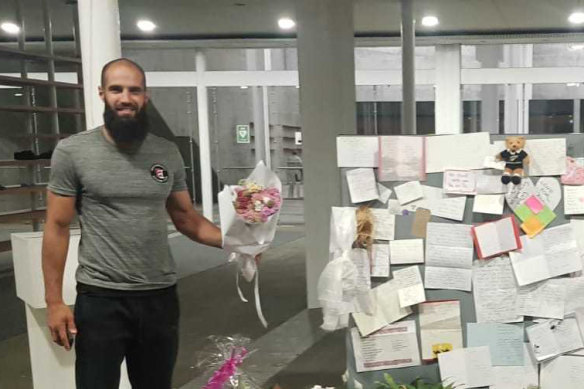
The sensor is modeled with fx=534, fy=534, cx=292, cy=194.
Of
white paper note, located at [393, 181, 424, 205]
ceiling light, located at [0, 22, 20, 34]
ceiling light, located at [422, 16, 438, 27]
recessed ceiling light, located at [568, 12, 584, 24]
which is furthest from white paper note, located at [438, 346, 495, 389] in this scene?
ceiling light, located at [0, 22, 20, 34]

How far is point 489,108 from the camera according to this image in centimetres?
883

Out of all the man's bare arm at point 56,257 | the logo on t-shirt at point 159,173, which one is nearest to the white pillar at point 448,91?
the logo on t-shirt at point 159,173

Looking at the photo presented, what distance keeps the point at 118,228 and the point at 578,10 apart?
596cm

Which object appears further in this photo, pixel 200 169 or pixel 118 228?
pixel 200 169

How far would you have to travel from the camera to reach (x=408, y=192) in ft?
6.87

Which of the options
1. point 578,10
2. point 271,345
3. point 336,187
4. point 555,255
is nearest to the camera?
point 555,255

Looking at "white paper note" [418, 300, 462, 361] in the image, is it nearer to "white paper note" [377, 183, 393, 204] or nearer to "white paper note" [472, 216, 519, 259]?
"white paper note" [472, 216, 519, 259]

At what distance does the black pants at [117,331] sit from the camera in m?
1.62

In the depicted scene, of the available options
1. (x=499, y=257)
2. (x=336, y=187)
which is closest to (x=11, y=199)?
(x=336, y=187)

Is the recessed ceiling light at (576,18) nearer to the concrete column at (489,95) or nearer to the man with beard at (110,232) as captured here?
Result: the concrete column at (489,95)

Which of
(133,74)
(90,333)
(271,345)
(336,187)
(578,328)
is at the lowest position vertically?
(271,345)

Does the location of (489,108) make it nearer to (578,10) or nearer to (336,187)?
(578,10)

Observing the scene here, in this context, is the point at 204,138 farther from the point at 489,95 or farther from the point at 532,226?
the point at 532,226

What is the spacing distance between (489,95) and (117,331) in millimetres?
8284
